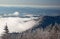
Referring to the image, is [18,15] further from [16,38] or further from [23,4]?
[16,38]

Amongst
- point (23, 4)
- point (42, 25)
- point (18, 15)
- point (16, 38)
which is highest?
point (23, 4)

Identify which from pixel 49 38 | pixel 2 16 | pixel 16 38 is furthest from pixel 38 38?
pixel 2 16

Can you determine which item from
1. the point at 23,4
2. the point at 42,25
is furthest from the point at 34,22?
A: the point at 23,4

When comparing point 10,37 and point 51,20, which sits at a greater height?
point 51,20

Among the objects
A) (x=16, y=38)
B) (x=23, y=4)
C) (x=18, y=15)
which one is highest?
(x=23, y=4)

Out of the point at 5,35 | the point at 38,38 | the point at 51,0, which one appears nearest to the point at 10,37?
the point at 5,35

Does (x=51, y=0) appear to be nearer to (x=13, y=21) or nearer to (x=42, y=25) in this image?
(x=42, y=25)

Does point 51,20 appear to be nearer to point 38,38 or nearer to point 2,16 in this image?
point 38,38
